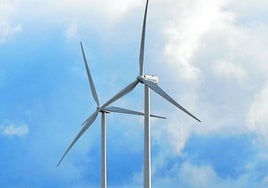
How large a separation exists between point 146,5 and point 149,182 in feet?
47.3

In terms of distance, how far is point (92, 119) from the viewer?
64.6m

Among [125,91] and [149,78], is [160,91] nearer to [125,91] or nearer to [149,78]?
[149,78]

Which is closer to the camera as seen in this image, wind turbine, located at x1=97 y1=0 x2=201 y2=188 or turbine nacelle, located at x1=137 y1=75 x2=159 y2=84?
wind turbine, located at x1=97 y1=0 x2=201 y2=188

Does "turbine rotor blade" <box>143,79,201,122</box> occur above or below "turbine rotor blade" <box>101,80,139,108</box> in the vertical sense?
below

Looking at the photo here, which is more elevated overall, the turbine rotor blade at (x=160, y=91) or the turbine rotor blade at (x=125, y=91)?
the turbine rotor blade at (x=125, y=91)

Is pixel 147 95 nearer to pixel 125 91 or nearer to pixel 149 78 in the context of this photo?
pixel 149 78

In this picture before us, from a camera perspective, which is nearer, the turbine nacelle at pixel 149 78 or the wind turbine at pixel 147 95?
the wind turbine at pixel 147 95

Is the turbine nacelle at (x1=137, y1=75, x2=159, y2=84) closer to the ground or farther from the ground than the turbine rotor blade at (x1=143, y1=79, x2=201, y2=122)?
farther from the ground

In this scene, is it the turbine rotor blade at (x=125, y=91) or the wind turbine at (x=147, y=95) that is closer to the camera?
the wind turbine at (x=147, y=95)

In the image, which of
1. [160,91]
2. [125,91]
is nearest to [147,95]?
[160,91]

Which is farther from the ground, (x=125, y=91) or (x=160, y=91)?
(x=125, y=91)

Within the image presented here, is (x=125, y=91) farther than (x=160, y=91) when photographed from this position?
Yes

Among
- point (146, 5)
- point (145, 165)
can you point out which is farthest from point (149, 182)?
point (146, 5)

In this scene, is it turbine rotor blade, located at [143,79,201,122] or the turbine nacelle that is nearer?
turbine rotor blade, located at [143,79,201,122]
